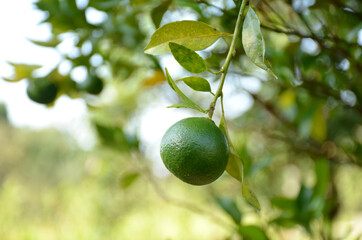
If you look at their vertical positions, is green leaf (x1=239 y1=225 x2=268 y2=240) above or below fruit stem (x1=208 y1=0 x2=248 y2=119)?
below

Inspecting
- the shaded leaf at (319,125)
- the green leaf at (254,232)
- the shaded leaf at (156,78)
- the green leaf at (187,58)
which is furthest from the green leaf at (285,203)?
the green leaf at (187,58)

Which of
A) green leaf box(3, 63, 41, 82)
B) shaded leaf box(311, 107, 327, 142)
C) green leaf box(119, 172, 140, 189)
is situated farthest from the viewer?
green leaf box(119, 172, 140, 189)

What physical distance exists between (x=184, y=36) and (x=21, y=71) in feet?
1.73

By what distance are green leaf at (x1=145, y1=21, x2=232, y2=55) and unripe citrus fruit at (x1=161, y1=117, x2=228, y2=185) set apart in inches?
4.1

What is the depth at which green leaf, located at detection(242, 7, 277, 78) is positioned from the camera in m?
0.38

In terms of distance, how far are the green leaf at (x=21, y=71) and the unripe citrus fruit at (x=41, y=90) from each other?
0.08 feet

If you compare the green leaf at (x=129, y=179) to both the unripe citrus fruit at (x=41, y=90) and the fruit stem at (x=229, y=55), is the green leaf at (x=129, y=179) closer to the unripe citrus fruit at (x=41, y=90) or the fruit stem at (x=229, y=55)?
the unripe citrus fruit at (x=41, y=90)

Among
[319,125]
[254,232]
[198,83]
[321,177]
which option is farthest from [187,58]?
[319,125]

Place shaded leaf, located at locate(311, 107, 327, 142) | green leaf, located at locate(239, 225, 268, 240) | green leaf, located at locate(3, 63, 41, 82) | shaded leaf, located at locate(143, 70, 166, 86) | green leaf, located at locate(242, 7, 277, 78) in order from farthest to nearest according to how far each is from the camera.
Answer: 1. shaded leaf, located at locate(311, 107, 327, 142)
2. shaded leaf, located at locate(143, 70, 166, 86)
3. green leaf, located at locate(3, 63, 41, 82)
4. green leaf, located at locate(239, 225, 268, 240)
5. green leaf, located at locate(242, 7, 277, 78)

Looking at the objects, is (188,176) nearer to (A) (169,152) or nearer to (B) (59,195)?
(A) (169,152)

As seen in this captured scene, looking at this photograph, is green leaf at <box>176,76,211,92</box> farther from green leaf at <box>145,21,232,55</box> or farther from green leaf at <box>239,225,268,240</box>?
green leaf at <box>239,225,268,240</box>

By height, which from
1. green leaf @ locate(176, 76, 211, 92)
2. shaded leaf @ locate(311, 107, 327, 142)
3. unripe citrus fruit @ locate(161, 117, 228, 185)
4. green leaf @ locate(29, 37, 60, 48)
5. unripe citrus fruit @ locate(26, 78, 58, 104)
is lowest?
shaded leaf @ locate(311, 107, 327, 142)

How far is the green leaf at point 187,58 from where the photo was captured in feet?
1.37

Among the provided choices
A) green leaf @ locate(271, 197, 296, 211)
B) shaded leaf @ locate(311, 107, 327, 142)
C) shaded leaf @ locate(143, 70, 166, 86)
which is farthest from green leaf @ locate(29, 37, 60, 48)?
shaded leaf @ locate(311, 107, 327, 142)
